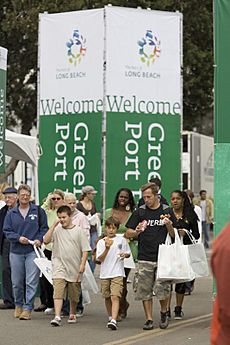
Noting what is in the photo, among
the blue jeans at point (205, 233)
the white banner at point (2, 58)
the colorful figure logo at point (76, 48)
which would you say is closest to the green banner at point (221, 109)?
the white banner at point (2, 58)

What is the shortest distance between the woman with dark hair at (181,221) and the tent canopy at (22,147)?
984 centimetres

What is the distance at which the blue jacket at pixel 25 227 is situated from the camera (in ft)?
41.8

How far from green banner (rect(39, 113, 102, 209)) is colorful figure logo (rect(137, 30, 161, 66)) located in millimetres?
1282

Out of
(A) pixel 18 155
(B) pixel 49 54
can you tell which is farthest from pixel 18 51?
(B) pixel 49 54

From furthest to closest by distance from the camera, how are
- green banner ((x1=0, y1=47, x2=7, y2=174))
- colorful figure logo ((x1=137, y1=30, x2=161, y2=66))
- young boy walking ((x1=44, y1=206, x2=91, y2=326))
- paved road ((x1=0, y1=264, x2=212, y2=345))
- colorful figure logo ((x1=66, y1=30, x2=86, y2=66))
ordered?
colorful figure logo ((x1=66, y1=30, x2=86, y2=66))
colorful figure logo ((x1=137, y1=30, x2=161, y2=66))
green banner ((x1=0, y1=47, x2=7, y2=174))
young boy walking ((x1=44, y1=206, x2=91, y2=326))
paved road ((x1=0, y1=264, x2=212, y2=345))

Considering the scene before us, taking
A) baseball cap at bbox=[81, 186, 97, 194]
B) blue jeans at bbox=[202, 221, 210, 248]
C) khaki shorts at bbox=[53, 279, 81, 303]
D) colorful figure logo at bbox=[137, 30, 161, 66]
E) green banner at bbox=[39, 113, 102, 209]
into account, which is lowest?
blue jeans at bbox=[202, 221, 210, 248]

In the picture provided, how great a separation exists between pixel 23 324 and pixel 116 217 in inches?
69.6

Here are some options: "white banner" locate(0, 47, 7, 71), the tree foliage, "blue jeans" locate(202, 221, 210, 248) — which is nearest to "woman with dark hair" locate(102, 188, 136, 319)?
"white banner" locate(0, 47, 7, 71)

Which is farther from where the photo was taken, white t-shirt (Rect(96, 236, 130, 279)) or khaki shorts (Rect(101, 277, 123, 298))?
white t-shirt (Rect(96, 236, 130, 279))

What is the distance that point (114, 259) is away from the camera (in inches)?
470

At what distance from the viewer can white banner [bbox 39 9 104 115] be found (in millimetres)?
17469

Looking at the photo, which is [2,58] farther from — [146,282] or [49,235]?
[146,282]

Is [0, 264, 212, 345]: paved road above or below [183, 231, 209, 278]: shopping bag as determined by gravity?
below

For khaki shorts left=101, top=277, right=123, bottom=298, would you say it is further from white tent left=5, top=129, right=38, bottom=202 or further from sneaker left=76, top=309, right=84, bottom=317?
white tent left=5, top=129, right=38, bottom=202
